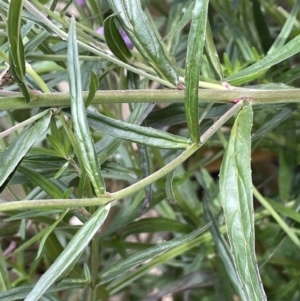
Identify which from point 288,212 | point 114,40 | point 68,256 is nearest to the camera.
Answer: point 68,256

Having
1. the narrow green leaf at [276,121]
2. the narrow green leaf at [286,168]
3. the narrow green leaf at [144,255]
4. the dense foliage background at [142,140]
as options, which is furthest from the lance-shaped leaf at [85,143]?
the narrow green leaf at [286,168]

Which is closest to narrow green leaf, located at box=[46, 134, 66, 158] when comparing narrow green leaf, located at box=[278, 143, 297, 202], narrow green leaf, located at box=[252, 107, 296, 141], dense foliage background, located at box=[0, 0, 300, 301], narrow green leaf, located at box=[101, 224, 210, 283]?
dense foliage background, located at box=[0, 0, 300, 301]

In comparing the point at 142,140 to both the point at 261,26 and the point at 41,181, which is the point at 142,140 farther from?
the point at 261,26

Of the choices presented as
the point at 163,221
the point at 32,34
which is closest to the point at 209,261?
the point at 163,221

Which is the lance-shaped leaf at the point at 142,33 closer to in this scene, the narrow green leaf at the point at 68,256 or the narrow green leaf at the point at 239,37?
the narrow green leaf at the point at 68,256

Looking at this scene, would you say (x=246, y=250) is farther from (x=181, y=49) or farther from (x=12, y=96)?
(x=181, y=49)

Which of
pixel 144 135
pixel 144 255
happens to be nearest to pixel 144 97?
pixel 144 135
